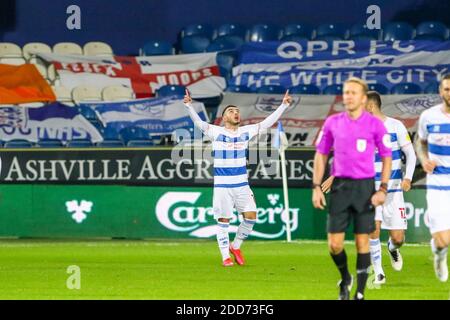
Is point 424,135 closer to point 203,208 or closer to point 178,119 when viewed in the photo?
point 203,208

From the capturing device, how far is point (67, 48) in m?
29.1

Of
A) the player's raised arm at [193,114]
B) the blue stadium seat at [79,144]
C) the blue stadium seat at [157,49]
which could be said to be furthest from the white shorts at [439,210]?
the blue stadium seat at [157,49]

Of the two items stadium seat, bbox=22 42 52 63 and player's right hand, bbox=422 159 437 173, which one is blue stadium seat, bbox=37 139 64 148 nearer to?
stadium seat, bbox=22 42 52 63

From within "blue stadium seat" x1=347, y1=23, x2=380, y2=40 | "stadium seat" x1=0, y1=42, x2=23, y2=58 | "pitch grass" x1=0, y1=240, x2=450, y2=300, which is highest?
"blue stadium seat" x1=347, y1=23, x2=380, y2=40

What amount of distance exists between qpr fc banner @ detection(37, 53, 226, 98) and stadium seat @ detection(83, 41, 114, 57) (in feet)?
0.63

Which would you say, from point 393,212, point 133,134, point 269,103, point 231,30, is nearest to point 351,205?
point 393,212

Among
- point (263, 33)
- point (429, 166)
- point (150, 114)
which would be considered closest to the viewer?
point (429, 166)

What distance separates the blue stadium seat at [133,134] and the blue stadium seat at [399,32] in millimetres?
6358

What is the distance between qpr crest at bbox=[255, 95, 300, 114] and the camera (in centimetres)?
2705

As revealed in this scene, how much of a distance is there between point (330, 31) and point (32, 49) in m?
6.96

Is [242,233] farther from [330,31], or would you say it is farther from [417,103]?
[330,31]

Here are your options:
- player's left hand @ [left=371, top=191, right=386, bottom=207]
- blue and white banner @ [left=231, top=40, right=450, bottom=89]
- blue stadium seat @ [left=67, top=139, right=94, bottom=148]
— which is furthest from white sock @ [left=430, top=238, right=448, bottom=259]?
blue and white banner @ [left=231, top=40, right=450, bottom=89]

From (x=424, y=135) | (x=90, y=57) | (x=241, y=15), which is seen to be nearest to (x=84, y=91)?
(x=90, y=57)

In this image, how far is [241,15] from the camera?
2984cm
